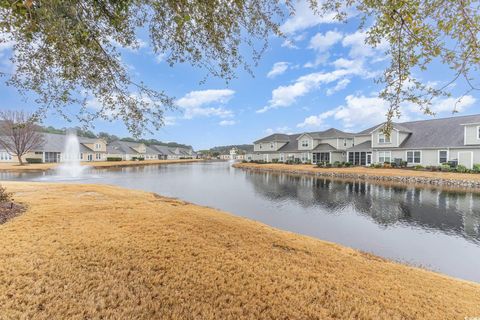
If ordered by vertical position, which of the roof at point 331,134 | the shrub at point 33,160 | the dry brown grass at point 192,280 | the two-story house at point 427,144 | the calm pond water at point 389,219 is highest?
the roof at point 331,134

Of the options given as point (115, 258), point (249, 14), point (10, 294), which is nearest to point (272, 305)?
point (115, 258)

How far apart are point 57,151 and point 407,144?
227ft

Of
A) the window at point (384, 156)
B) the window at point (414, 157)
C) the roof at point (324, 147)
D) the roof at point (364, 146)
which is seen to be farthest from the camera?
the roof at point (324, 147)

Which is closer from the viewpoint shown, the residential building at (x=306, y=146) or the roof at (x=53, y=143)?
the residential building at (x=306, y=146)

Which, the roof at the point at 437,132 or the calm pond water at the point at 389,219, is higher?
the roof at the point at 437,132

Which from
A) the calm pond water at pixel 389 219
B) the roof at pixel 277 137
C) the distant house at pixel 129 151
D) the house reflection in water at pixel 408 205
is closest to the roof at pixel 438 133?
the house reflection in water at pixel 408 205

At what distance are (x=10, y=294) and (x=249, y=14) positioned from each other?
6.48 metres

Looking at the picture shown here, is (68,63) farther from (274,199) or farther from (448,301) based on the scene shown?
(274,199)

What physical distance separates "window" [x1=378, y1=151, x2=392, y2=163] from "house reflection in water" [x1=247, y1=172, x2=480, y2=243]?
1377 cm

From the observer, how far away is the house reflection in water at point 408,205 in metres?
11.0

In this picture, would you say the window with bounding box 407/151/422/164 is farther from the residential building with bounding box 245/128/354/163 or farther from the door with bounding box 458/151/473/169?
the residential building with bounding box 245/128/354/163

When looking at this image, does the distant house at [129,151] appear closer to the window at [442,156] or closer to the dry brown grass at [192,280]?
the dry brown grass at [192,280]

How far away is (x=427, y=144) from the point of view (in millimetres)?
29609

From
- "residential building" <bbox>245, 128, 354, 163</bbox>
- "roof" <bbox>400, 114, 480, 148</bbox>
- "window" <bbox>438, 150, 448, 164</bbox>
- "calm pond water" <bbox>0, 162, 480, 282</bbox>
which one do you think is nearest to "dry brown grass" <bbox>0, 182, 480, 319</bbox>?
"calm pond water" <bbox>0, 162, 480, 282</bbox>
